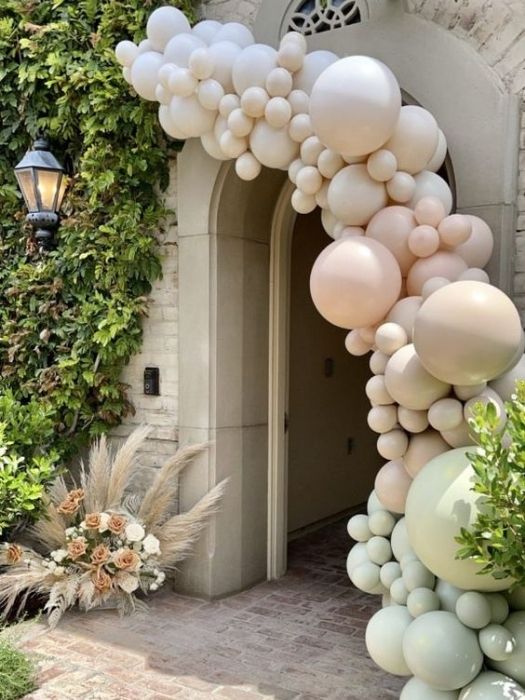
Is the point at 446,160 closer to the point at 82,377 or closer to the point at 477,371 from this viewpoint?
the point at 477,371

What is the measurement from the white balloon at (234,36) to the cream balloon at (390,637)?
113 inches

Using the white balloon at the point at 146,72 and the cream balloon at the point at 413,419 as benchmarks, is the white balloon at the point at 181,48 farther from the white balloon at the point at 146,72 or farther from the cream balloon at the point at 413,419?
the cream balloon at the point at 413,419

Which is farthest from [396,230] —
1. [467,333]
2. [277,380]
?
[277,380]

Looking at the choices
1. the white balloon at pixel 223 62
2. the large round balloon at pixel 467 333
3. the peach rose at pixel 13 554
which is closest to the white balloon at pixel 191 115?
the white balloon at pixel 223 62

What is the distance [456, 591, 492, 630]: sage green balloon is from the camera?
7.69 ft

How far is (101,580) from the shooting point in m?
3.84

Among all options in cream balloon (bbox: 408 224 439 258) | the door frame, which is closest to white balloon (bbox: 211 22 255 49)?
the door frame

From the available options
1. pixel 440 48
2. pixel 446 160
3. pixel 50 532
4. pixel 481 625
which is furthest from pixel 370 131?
pixel 50 532

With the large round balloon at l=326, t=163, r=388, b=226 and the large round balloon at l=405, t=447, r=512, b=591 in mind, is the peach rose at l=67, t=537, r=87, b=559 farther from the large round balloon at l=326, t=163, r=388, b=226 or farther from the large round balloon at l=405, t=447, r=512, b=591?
the large round balloon at l=326, t=163, r=388, b=226

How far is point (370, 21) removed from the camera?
3.62 m

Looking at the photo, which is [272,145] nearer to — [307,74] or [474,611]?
[307,74]

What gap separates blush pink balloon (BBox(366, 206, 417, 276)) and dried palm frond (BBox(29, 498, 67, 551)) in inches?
102

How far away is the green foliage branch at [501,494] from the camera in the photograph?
2018mm

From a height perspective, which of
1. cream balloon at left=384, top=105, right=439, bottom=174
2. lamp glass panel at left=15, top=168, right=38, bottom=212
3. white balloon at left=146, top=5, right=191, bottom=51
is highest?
white balloon at left=146, top=5, right=191, bottom=51
